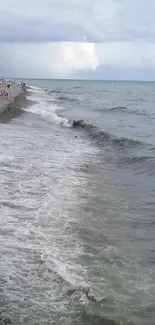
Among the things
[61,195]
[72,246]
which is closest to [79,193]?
[61,195]

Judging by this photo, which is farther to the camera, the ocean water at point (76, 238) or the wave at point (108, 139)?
the wave at point (108, 139)

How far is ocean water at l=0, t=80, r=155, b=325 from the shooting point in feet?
23.6

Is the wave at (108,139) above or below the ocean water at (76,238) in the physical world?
below

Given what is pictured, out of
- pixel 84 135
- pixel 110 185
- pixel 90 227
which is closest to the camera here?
pixel 90 227

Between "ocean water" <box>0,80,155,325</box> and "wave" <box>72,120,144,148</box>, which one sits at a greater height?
"ocean water" <box>0,80,155,325</box>

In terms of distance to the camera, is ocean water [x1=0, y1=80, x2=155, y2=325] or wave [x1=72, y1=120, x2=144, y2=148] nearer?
ocean water [x1=0, y1=80, x2=155, y2=325]

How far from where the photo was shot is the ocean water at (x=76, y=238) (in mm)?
7180

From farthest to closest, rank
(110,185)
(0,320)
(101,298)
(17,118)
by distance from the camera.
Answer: (17,118)
(110,185)
(101,298)
(0,320)

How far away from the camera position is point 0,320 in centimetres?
648

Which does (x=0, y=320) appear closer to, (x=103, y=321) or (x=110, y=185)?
(x=103, y=321)

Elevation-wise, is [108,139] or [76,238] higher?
[76,238]

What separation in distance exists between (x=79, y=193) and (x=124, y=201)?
161cm

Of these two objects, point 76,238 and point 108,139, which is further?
point 108,139

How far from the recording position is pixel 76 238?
10.2m
